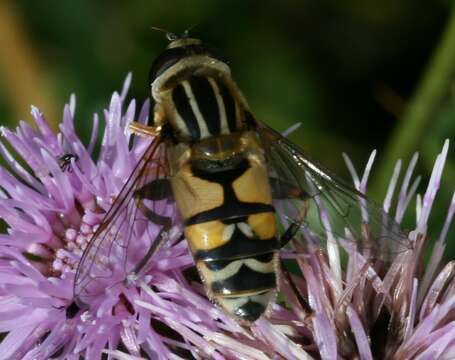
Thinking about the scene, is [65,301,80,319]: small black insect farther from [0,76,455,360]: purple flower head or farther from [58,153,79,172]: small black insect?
[58,153,79,172]: small black insect

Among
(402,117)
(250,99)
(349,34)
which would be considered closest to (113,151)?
(402,117)

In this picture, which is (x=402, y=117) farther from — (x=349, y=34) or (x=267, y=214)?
(x=267, y=214)

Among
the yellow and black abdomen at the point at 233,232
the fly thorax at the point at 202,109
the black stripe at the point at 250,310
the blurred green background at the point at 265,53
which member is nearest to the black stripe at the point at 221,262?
the yellow and black abdomen at the point at 233,232

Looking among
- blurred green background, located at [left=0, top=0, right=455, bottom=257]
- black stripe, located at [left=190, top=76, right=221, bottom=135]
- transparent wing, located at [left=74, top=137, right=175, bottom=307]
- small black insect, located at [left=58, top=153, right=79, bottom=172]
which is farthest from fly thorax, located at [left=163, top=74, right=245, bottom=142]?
blurred green background, located at [left=0, top=0, right=455, bottom=257]

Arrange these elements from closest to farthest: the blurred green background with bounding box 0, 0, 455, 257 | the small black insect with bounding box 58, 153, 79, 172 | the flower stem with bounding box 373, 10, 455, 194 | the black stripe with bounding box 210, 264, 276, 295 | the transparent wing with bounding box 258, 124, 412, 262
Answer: the black stripe with bounding box 210, 264, 276, 295 → the transparent wing with bounding box 258, 124, 412, 262 → the small black insect with bounding box 58, 153, 79, 172 → the flower stem with bounding box 373, 10, 455, 194 → the blurred green background with bounding box 0, 0, 455, 257

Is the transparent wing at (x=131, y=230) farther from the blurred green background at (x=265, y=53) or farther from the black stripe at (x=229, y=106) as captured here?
the blurred green background at (x=265, y=53)

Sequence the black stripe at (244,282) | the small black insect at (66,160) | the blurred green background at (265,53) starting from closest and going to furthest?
1. the black stripe at (244,282)
2. the small black insect at (66,160)
3. the blurred green background at (265,53)

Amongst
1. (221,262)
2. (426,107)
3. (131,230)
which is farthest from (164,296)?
(426,107)
